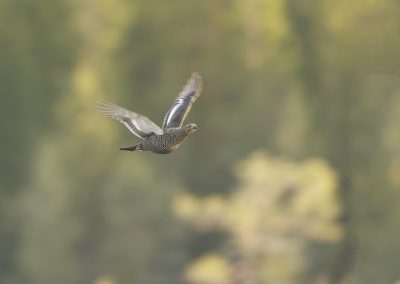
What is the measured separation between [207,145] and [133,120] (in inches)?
170

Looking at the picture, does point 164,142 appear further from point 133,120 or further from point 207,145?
point 207,145

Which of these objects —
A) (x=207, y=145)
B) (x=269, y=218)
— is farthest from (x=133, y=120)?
(x=207, y=145)

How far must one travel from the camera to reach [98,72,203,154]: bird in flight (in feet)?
4.45

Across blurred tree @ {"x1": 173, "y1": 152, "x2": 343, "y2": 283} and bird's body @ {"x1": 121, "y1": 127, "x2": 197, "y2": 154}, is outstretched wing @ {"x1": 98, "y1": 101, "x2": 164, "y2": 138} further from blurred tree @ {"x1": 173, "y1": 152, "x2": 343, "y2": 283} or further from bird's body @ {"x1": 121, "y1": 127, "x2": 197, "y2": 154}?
blurred tree @ {"x1": 173, "y1": 152, "x2": 343, "y2": 283}

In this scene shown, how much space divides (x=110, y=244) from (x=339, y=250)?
45.8 inches

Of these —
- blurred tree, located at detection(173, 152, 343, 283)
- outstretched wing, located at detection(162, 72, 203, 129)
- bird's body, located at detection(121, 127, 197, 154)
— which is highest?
blurred tree, located at detection(173, 152, 343, 283)

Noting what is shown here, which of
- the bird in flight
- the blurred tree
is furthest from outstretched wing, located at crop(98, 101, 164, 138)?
the blurred tree

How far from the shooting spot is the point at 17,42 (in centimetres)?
584

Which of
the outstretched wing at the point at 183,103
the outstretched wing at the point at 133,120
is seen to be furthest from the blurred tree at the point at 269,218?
the outstretched wing at the point at 133,120

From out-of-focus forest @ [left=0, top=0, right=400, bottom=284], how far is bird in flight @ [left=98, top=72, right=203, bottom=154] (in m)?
2.90

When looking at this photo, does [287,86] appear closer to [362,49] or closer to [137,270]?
[362,49]

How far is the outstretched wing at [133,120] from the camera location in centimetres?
142

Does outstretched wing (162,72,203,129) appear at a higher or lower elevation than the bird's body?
higher

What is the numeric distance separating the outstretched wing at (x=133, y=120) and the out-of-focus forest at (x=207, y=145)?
9.90ft
